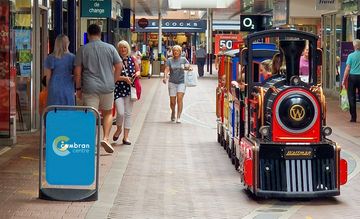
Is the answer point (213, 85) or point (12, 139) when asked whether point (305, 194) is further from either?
point (213, 85)

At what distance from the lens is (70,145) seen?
935 cm

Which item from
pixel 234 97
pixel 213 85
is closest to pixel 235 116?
pixel 234 97

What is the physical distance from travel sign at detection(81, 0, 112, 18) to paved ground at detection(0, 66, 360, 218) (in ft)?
14.9

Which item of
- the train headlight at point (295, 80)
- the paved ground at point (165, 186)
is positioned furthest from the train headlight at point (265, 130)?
the paved ground at point (165, 186)

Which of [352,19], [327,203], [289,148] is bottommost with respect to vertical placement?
[327,203]

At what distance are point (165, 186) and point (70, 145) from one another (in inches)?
66.0

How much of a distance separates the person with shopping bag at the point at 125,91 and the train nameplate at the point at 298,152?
4.96 m

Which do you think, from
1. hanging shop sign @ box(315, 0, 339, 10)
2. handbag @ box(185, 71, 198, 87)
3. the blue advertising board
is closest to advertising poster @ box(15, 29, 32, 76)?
handbag @ box(185, 71, 198, 87)

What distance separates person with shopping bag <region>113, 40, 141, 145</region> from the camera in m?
14.3

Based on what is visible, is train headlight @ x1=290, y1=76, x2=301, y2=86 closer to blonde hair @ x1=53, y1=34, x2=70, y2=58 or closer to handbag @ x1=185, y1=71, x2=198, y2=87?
blonde hair @ x1=53, y1=34, x2=70, y2=58

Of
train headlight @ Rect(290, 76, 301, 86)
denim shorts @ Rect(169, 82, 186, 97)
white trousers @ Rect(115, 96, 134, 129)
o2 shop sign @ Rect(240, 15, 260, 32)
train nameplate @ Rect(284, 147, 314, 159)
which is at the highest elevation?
o2 shop sign @ Rect(240, 15, 260, 32)

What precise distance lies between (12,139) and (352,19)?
14.5 metres

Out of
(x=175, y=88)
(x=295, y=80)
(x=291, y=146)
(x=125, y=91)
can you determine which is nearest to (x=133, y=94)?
(x=125, y=91)

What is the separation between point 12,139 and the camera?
45.8 feet
